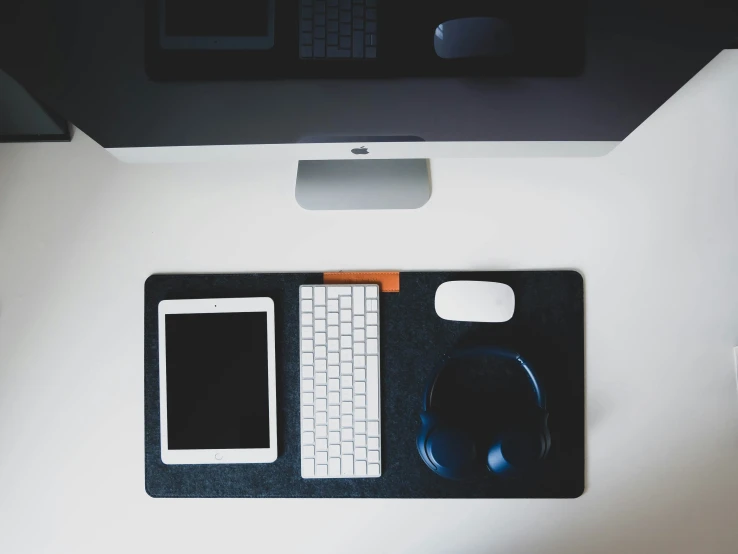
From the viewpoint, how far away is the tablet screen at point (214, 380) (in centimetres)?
77

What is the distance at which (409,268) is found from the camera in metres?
0.78

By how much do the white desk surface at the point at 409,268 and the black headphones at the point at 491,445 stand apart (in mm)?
94

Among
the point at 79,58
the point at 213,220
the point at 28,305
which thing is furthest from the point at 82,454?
the point at 79,58

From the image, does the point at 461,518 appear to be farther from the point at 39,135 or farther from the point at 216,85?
the point at 39,135

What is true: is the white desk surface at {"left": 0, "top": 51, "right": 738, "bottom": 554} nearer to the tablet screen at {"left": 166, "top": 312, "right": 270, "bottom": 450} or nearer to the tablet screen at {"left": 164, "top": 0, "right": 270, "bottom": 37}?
the tablet screen at {"left": 166, "top": 312, "right": 270, "bottom": 450}

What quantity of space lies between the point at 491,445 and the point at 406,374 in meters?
0.15

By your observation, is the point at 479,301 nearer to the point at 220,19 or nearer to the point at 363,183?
the point at 363,183

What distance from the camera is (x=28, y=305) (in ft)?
2.59

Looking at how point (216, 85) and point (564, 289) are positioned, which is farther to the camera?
point (564, 289)

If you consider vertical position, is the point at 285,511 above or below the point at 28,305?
below

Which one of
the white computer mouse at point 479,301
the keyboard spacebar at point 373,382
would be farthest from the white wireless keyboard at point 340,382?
the white computer mouse at point 479,301

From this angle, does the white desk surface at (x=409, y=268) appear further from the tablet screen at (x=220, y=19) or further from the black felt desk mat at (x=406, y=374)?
the tablet screen at (x=220, y=19)

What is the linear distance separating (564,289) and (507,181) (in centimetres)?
17

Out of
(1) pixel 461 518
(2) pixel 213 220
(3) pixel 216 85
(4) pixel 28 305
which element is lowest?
(1) pixel 461 518
